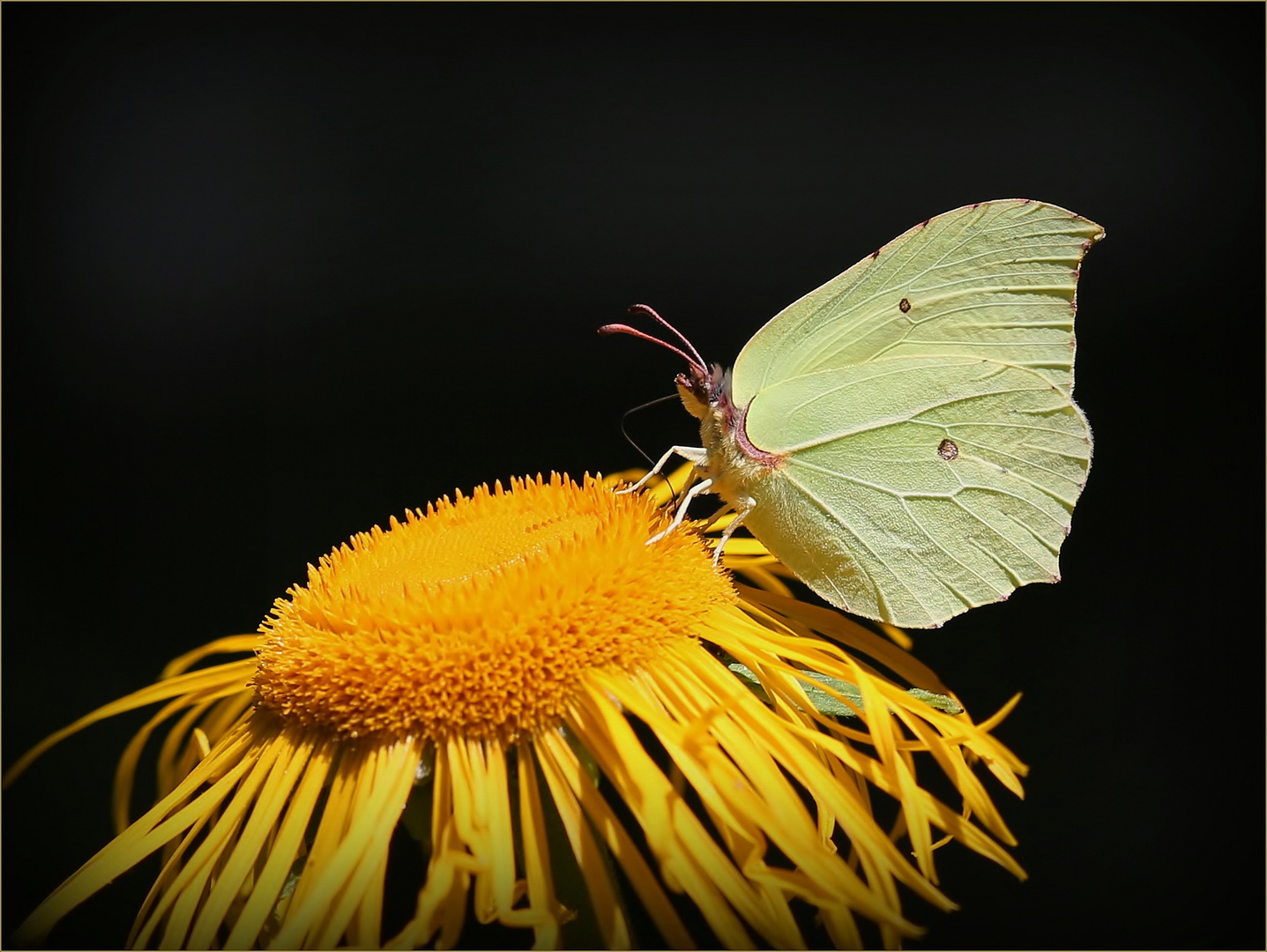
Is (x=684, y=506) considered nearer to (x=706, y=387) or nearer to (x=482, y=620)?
(x=706, y=387)

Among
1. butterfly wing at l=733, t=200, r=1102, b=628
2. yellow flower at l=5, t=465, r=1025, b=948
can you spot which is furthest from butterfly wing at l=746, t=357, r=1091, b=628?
yellow flower at l=5, t=465, r=1025, b=948

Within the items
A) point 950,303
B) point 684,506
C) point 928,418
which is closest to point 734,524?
point 684,506

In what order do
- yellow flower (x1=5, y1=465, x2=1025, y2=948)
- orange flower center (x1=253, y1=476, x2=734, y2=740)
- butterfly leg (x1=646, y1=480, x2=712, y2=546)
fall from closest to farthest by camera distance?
yellow flower (x1=5, y1=465, x2=1025, y2=948) < orange flower center (x1=253, y1=476, x2=734, y2=740) < butterfly leg (x1=646, y1=480, x2=712, y2=546)

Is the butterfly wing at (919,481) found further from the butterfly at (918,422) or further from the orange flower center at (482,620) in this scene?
the orange flower center at (482,620)

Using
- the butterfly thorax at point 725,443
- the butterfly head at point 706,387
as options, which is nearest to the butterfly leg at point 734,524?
the butterfly thorax at point 725,443

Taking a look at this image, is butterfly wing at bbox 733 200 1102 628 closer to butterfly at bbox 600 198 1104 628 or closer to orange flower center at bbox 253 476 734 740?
butterfly at bbox 600 198 1104 628

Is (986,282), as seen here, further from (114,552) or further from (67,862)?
(114,552)
